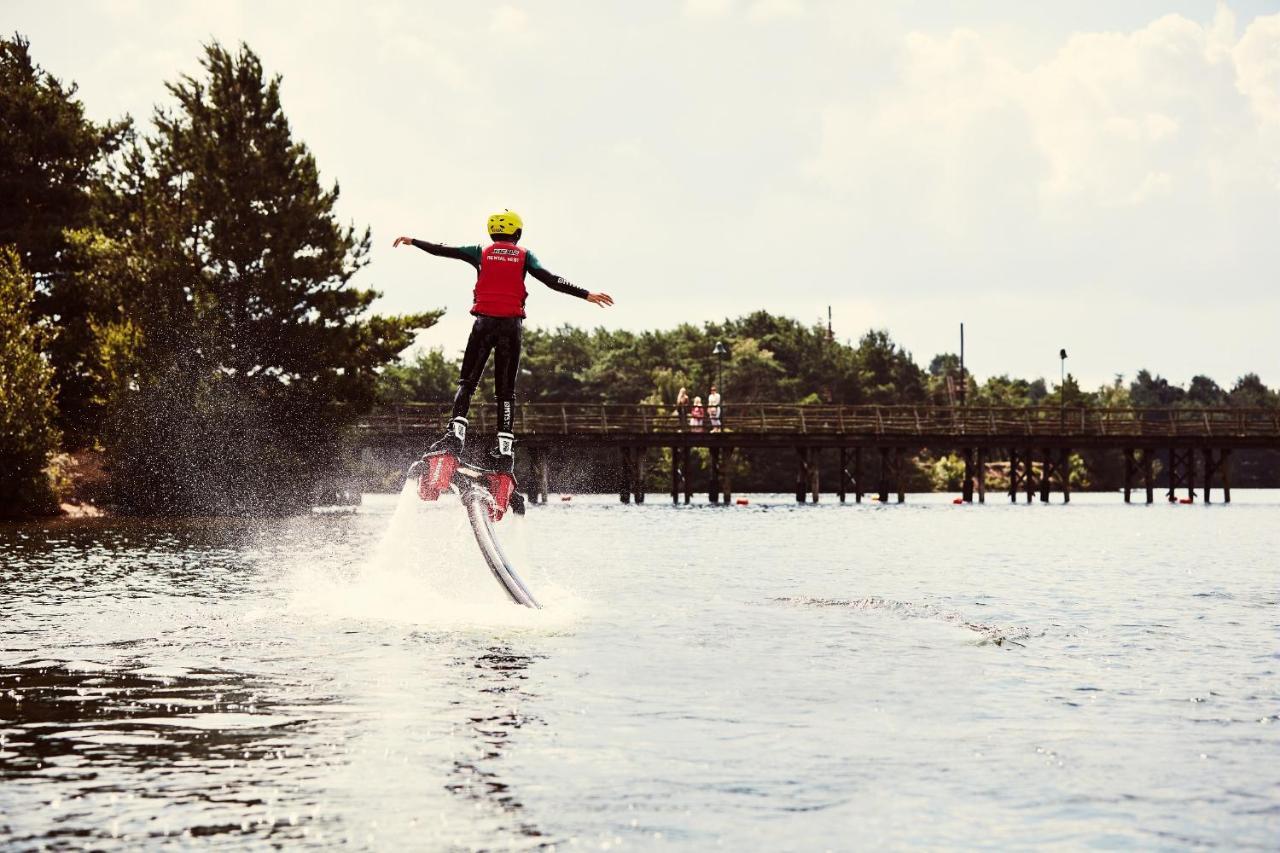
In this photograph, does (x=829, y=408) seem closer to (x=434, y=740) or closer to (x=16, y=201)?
(x=16, y=201)

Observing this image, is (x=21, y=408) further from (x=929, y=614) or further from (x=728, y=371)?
(x=728, y=371)

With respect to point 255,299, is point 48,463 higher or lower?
lower

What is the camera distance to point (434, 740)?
9.55m

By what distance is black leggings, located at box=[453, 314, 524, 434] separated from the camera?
47.4ft

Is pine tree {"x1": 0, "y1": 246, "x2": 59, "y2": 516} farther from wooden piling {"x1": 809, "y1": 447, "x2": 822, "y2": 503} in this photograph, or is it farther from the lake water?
wooden piling {"x1": 809, "y1": 447, "x2": 822, "y2": 503}

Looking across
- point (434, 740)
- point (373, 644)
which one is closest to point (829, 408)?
point (373, 644)

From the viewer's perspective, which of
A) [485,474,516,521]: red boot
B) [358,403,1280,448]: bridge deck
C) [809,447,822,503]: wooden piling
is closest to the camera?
[485,474,516,521]: red boot

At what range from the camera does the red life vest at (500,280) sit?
14336 mm

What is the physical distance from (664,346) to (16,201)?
277 feet

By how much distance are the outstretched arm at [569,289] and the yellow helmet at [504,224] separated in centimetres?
43

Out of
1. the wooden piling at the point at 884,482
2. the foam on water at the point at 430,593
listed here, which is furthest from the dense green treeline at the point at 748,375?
the foam on water at the point at 430,593

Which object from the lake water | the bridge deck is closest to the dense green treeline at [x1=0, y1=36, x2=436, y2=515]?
the bridge deck

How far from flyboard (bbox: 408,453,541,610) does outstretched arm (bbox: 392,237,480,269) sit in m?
2.01

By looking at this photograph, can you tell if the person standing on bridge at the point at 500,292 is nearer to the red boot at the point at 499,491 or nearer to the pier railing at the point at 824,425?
the red boot at the point at 499,491
